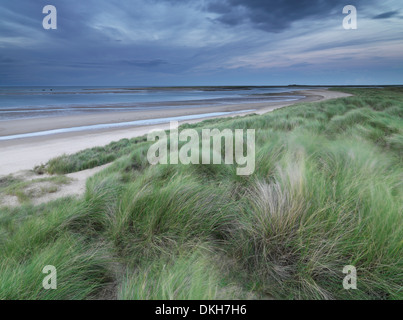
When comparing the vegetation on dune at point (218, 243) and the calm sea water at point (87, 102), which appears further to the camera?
the calm sea water at point (87, 102)

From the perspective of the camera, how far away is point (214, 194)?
2.50m

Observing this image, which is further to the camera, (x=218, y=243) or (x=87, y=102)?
(x=87, y=102)

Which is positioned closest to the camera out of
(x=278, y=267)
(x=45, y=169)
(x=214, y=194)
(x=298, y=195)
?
(x=278, y=267)

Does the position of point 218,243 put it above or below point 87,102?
below

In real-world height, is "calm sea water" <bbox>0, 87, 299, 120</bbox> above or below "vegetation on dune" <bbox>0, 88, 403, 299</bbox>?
above

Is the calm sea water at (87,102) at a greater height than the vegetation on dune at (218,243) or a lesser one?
greater

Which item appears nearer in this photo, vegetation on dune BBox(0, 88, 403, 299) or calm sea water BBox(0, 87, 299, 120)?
vegetation on dune BBox(0, 88, 403, 299)
